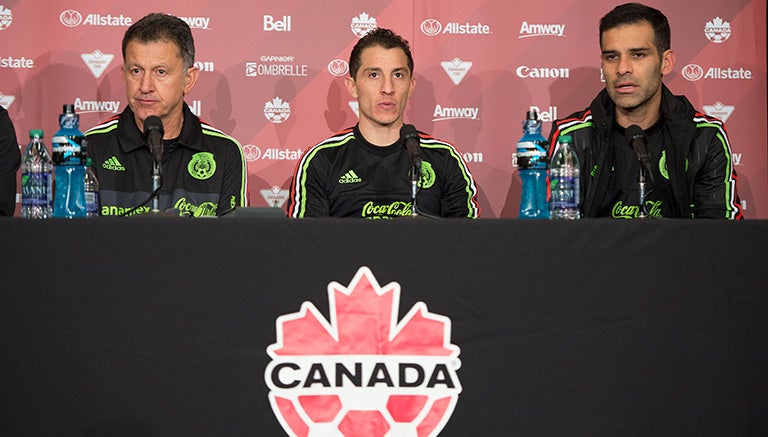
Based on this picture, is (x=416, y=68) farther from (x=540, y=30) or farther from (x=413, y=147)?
(x=413, y=147)

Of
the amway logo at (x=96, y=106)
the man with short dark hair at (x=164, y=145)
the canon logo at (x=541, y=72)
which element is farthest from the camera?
the canon logo at (x=541, y=72)

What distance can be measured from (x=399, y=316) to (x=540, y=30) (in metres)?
2.26

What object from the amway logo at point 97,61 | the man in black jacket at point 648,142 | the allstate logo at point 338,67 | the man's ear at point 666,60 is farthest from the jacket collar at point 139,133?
the man's ear at point 666,60

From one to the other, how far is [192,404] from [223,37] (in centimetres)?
220

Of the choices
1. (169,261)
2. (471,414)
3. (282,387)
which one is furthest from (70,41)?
(471,414)

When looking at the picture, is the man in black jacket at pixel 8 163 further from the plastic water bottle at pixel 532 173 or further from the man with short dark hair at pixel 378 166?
the plastic water bottle at pixel 532 173

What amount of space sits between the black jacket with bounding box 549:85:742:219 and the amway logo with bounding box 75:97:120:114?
1.86 metres

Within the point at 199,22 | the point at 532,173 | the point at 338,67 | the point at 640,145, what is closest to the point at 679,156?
the point at 532,173

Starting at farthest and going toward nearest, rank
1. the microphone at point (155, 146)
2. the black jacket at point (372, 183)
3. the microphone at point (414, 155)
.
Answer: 1. the black jacket at point (372, 183)
2. the microphone at point (414, 155)
3. the microphone at point (155, 146)

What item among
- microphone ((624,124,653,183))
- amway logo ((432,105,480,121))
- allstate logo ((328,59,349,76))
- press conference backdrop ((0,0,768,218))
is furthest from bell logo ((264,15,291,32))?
microphone ((624,124,653,183))

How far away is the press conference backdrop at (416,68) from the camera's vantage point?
330cm

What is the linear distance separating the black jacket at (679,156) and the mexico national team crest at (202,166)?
4.14 feet

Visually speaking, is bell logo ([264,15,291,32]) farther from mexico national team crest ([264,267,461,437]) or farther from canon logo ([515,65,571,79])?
mexico national team crest ([264,267,461,437])

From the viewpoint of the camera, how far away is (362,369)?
152 cm
